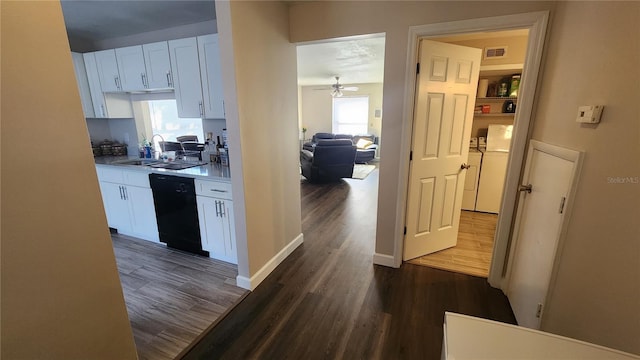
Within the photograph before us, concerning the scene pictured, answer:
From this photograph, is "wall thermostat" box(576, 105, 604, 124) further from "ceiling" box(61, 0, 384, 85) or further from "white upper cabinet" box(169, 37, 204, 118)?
"white upper cabinet" box(169, 37, 204, 118)

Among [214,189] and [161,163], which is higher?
[161,163]

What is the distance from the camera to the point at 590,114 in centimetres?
119

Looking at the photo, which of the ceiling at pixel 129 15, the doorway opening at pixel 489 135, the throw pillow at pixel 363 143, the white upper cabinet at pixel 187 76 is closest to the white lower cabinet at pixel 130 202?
the white upper cabinet at pixel 187 76

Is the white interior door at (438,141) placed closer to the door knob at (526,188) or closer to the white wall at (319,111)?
the door knob at (526,188)

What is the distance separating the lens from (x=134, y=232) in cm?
312

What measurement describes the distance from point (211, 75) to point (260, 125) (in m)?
0.91

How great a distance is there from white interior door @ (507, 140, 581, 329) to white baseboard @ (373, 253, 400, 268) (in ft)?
3.08

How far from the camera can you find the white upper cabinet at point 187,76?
2623 mm

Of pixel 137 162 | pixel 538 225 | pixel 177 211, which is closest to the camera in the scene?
pixel 538 225

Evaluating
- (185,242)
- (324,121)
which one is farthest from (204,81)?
(324,121)

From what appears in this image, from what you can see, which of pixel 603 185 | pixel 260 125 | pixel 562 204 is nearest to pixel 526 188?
pixel 562 204

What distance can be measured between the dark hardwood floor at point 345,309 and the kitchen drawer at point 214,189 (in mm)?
874

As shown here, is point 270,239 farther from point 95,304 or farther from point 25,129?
point 25,129

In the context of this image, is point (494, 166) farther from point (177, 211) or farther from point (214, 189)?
point (177, 211)
